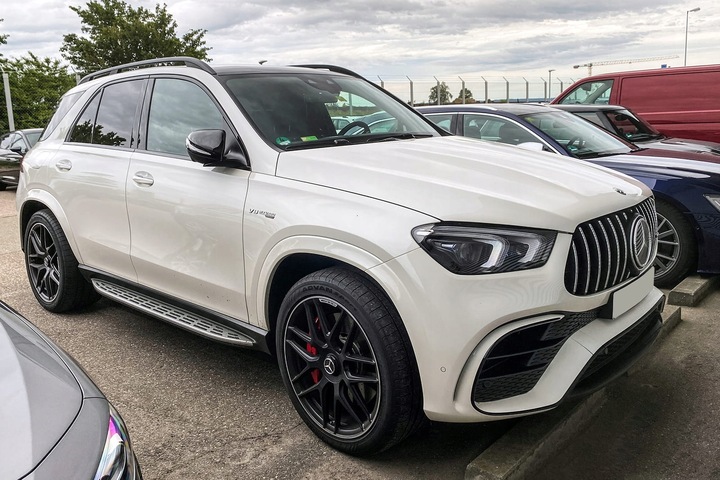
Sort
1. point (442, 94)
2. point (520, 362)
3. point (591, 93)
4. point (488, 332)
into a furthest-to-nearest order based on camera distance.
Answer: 1. point (442, 94)
2. point (591, 93)
3. point (520, 362)
4. point (488, 332)

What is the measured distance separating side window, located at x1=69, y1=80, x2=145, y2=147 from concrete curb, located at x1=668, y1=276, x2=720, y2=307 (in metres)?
3.88

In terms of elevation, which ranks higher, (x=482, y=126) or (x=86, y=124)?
(x=86, y=124)

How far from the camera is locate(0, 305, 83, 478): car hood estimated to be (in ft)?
4.68

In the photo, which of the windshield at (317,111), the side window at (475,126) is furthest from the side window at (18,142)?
the windshield at (317,111)

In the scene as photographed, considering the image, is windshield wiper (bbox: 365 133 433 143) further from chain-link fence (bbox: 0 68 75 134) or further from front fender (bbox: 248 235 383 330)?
chain-link fence (bbox: 0 68 75 134)

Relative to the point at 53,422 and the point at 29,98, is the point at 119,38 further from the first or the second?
the point at 53,422

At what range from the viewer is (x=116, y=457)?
159 cm

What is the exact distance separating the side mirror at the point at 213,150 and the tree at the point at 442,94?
2326 centimetres

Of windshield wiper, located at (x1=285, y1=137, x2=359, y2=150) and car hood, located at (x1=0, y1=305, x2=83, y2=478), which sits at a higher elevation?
windshield wiper, located at (x1=285, y1=137, x2=359, y2=150)

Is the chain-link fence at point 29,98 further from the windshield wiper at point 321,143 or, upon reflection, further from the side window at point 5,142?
the windshield wiper at point 321,143

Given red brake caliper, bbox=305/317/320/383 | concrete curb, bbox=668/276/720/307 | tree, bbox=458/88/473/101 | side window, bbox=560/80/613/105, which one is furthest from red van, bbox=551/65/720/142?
tree, bbox=458/88/473/101

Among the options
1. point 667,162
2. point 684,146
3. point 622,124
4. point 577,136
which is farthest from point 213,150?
point 622,124

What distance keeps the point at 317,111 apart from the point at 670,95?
7.53 m

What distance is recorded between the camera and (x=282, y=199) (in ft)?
9.25
